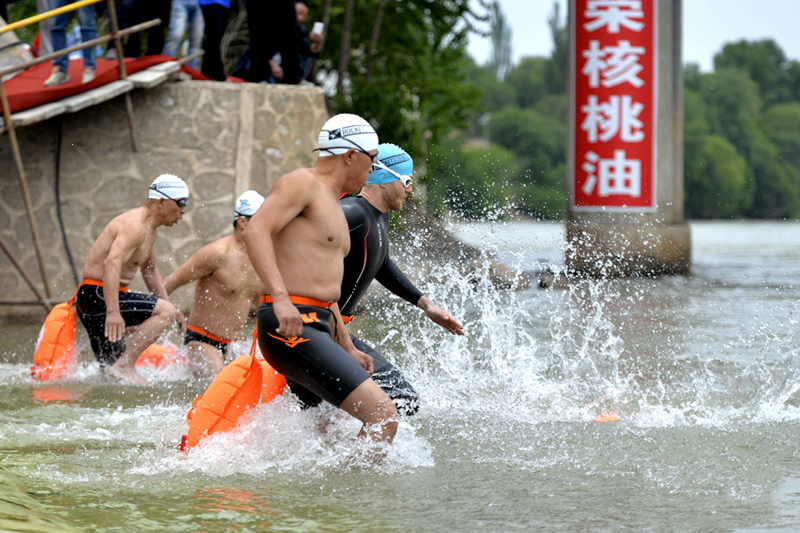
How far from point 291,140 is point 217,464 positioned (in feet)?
25.4

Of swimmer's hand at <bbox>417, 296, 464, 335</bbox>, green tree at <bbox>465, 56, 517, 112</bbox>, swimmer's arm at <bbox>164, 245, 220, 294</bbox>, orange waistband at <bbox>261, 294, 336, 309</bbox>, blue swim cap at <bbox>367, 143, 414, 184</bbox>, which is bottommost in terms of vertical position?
swimmer's hand at <bbox>417, 296, 464, 335</bbox>

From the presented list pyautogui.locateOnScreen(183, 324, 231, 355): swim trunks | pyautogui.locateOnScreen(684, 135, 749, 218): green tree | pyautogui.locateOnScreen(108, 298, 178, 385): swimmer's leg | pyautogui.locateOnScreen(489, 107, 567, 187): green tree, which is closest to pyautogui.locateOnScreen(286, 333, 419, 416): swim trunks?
pyautogui.locateOnScreen(183, 324, 231, 355): swim trunks

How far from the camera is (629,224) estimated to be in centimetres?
1834

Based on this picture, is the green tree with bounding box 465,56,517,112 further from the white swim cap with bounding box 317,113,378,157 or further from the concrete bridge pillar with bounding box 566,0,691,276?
the white swim cap with bounding box 317,113,378,157

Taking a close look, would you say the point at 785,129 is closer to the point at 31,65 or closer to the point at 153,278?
the point at 31,65

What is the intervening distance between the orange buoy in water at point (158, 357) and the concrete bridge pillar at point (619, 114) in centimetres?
1071

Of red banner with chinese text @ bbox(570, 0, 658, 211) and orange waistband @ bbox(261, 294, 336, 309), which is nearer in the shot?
orange waistband @ bbox(261, 294, 336, 309)

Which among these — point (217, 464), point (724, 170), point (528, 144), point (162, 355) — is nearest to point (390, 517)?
point (217, 464)

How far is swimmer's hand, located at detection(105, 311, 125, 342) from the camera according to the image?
7.46 m

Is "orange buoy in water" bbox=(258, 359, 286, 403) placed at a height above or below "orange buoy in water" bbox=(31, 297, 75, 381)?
above

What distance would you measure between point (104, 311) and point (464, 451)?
140 inches

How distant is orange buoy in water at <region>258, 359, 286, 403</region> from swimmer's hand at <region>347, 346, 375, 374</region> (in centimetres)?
47

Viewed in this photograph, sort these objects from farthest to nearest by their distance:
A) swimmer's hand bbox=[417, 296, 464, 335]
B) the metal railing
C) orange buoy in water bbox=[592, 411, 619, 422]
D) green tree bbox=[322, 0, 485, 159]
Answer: green tree bbox=[322, 0, 485, 159], the metal railing, orange buoy in water bbox=[592, 411, 619, 422], swimmer's hand bbox=[417, 296, 464, 335]

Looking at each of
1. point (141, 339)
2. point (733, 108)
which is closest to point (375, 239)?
point (141, 339)
